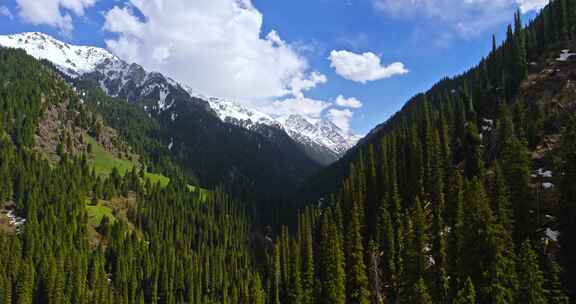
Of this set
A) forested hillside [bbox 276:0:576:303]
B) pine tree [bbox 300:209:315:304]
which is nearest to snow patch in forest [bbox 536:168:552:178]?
forested hillside [bbox 276:0:576:303]

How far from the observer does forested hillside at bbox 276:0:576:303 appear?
59844 mm

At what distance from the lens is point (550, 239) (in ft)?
212

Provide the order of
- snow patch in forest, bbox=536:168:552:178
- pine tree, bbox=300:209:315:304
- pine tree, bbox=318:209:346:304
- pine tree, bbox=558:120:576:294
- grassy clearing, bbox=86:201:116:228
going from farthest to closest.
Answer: grassy clearing, bbox=86:201:116:228
pine tree, bbox=300:209:315:304
snow patch in forest, bbox=536:168:552:178
pine tree, bbox=318:209:346:304
pine tree, bbox=558:120:576:294

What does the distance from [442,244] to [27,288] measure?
114 metres

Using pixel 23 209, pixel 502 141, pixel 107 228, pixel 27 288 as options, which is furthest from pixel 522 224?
pixel 23 209

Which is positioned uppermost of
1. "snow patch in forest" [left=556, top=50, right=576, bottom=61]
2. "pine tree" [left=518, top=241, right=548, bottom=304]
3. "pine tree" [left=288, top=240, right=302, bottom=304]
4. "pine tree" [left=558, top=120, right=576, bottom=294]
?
"snow patch in forest" [left=556, top=50, right=576, bottom=61]

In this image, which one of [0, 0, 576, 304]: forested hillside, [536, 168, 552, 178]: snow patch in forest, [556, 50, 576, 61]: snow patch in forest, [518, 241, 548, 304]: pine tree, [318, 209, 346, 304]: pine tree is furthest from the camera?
[556, 50, 576, 61]: snow patch in forest

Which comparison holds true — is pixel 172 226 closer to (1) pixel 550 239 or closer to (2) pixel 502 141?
(2) pixel 502 141

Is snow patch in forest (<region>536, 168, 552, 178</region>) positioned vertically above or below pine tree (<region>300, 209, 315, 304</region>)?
above

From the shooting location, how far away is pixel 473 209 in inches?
2657

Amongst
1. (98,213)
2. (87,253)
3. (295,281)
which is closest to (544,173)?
(295,281)

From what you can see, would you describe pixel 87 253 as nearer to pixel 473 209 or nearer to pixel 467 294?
pixel 473 209

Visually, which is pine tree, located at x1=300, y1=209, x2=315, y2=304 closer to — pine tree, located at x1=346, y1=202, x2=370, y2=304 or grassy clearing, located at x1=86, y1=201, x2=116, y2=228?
pine tree, located at x1=346, y1=202, x2=370, y2=304

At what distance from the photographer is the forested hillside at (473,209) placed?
5984 centimetres
